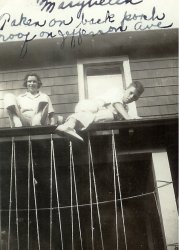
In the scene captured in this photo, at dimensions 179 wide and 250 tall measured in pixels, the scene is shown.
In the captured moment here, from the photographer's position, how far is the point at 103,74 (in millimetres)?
5598

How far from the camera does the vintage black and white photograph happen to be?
3.68 metres

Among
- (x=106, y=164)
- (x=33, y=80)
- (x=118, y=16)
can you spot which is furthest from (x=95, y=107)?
(x=118, y=16)

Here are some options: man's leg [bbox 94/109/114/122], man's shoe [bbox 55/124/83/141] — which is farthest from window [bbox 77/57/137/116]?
man's shoe [bbox 55/124/83/141]

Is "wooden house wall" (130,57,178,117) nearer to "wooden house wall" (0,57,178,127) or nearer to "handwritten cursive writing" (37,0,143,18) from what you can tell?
"wooden house wall" (0,57,178,127)

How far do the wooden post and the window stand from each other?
71.7 inches

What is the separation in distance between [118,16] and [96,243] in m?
3.35

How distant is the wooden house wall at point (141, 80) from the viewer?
512cm

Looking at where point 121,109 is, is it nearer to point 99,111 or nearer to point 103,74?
point 99,111

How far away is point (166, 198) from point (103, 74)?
8.67ft

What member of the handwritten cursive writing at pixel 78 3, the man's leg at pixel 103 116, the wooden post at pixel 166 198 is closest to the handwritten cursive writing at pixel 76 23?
the handwritten cursive writing at pixel 78 3

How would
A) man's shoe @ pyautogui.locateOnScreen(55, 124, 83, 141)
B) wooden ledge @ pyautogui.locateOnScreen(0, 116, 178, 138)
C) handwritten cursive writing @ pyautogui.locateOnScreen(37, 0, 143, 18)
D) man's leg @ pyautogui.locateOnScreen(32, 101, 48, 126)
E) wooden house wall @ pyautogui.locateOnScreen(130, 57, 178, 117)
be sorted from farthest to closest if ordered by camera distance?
wooden house wall @ pyautogui.locateOnScreen(130, 57, 178, 117), man's leg @ pyautogui.locateOnScreen(32, 101, 48, 126), handwritten cursive writing @ pyautogui.locateOnScreen(37, 0, 143, 18), wooden ledge @ pyautogui.locateOnScreen(0, 116, 178, 138), man's shoe @ pyautogui.locateOnScreen(55, 124, 83, 141)

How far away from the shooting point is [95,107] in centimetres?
414

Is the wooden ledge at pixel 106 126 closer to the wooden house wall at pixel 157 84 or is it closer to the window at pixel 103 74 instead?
the wooden house wall at pixel 157 84

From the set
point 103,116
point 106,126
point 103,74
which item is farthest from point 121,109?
point 103,74
